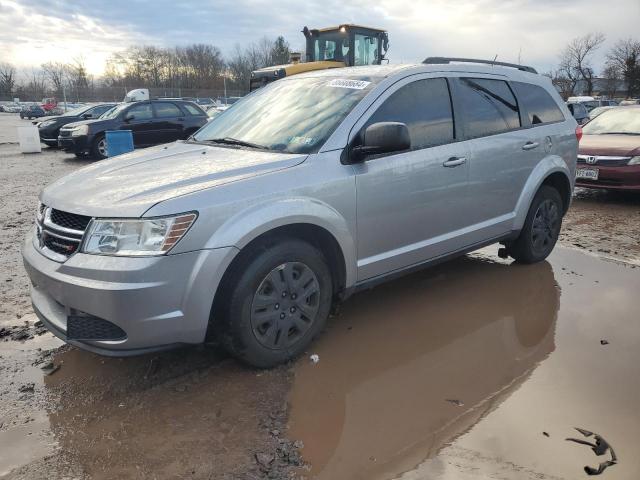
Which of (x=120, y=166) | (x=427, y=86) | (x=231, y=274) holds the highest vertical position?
(x=427, y=86)

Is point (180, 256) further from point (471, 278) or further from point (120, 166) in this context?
point (471, 278)

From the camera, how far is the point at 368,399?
2.93 metres

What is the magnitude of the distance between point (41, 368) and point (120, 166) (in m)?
1.38

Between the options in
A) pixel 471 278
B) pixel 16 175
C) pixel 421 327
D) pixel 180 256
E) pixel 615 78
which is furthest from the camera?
pixel 615 78

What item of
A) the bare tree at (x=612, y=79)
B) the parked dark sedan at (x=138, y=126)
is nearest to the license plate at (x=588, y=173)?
the parked dark sedan at (x=138, y=126)

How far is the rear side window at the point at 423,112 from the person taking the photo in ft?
12.1

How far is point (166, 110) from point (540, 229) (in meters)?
12.2

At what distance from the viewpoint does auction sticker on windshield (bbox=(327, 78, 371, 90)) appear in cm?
370

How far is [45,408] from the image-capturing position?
286cm

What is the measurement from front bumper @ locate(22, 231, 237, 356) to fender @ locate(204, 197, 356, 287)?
8 cm

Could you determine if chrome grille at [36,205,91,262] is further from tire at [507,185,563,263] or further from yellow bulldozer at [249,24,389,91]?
yellow bulldozer at [249,24,389,91]

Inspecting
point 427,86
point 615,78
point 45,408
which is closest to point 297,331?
point 45,408

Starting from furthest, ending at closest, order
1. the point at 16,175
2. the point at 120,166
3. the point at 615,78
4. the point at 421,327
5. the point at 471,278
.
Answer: the point at 615,78 → the point at 16,175 → the point at 471,278 → the point at 421,327 → the point at 120,166

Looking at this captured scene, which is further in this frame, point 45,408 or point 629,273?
point 629,273
